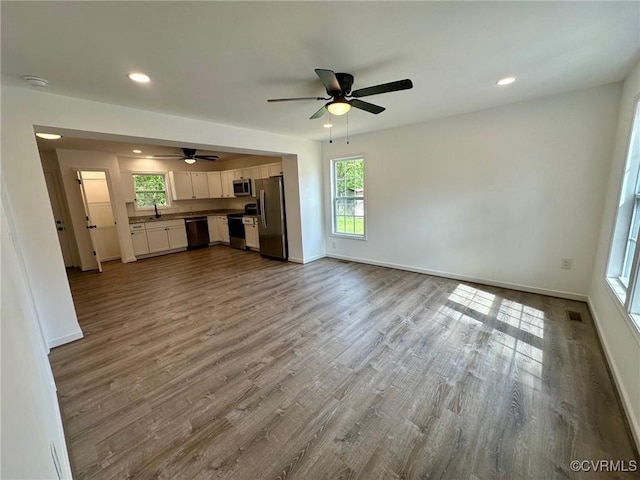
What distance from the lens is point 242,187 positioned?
6.86 m

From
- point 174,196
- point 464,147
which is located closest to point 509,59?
point 464,147

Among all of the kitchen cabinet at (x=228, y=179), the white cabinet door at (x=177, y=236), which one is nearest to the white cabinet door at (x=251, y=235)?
the kitchen cabinet at (x=228, y=179)

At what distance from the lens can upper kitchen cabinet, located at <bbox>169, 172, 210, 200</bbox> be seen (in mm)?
6980

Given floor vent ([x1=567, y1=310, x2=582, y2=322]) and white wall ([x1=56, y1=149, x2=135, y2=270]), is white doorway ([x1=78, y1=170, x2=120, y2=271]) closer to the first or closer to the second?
white wall ([x1=56, y1=149, x2=135, y2=270])

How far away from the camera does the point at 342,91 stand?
2.36 meters

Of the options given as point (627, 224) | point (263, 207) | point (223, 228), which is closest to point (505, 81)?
point (627, 224)

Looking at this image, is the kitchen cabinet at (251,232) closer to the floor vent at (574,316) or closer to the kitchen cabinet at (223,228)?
the kitchen cabinet at (223,228)

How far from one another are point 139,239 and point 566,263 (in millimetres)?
8151

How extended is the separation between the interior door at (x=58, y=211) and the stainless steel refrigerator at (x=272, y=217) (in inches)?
169

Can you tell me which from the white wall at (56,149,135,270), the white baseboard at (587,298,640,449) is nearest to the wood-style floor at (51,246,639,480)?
the white baseboard at (587,298,640,449)

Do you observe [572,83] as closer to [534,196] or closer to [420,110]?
[534,196]

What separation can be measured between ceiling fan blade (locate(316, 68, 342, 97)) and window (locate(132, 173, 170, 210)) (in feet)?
21.0

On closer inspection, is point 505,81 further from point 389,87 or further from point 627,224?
point 627,224

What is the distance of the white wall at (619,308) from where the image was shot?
168cm
